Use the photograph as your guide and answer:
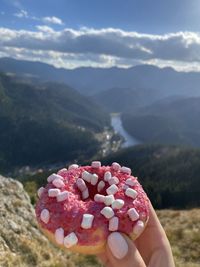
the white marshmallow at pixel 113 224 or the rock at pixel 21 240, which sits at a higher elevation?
the white marshmallow at pixel 113 224

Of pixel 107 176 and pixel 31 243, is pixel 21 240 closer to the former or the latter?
pixel 31 243

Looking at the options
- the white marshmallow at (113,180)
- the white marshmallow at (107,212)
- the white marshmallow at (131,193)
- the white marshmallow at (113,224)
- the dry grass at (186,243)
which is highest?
the white marshmallow at (113,180)

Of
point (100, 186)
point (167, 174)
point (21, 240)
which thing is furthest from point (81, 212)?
point (167, 174)

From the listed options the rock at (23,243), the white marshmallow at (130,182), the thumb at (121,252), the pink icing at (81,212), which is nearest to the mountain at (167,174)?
the rock at (23,243)

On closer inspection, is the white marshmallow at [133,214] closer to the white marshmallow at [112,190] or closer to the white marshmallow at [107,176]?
the white marshmallow at [112,190]

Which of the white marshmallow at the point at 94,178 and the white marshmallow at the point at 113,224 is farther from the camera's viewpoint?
the white marshmallow at the point at 94,178

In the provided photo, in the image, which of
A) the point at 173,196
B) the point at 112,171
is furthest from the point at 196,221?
the point at 173,196

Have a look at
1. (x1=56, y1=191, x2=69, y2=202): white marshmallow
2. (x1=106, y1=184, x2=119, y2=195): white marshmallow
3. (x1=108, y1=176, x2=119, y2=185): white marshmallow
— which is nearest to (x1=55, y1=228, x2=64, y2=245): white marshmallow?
(x1=56, y1=191, x2=69, y2=202): white marshmallow
